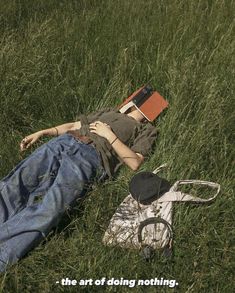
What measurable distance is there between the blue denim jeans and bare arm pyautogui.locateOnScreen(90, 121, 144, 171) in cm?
15

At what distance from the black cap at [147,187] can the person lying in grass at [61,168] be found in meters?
0.23

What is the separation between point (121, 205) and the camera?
9.96 ft

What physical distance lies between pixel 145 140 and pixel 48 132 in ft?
2.45

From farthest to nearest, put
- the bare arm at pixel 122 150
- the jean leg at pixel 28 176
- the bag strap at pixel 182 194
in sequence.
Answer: the bare arm at pixel 122 150, the jean leg at pixel 28 176, the bag strap at pixel 182 194

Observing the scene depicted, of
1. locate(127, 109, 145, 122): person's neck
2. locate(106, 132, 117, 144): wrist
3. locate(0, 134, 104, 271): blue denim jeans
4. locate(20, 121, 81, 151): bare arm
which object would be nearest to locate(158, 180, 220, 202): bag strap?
locate(0, 134, 104, 271): blue denim jeans

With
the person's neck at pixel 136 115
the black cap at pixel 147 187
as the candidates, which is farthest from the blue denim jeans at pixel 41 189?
the person's neck at pixel 136 115

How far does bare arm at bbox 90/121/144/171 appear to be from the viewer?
329 centimetres

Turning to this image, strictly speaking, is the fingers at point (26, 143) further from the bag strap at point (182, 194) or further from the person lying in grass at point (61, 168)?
the bag strap at point (182, 194)

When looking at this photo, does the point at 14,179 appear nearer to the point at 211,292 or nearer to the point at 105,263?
the point at 105,263

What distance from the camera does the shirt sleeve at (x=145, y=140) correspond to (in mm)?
3396

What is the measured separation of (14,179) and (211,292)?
142 centimetres

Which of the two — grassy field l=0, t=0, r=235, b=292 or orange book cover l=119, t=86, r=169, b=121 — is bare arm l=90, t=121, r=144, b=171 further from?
orange book cover l=119, t=86, r=169, b=121

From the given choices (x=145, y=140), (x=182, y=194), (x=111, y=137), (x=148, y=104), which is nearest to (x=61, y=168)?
(x=111, y=137)

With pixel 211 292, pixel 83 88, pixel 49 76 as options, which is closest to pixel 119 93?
pixel 83 88
